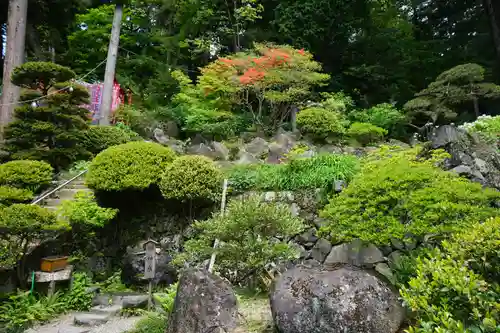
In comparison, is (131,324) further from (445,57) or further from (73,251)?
(445,57)

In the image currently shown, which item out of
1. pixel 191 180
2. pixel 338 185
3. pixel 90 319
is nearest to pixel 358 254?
pixel 338 185

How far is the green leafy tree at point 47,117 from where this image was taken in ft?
28.7

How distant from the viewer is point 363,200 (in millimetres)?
4645

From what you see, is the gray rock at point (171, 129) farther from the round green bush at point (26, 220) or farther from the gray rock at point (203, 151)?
the round green bush at point (26, 220)

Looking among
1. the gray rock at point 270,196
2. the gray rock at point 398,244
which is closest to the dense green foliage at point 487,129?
the gray rock at point 398,244

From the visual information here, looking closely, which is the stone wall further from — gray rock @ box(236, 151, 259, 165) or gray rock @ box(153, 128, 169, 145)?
gray rock @ box(153, 128, 169, 145)

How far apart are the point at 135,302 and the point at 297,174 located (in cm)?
390

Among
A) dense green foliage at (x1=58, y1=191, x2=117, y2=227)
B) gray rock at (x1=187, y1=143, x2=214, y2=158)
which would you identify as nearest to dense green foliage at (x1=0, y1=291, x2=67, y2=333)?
dense green foliage at (x1=58, y1=191, x2=117, y2=227)

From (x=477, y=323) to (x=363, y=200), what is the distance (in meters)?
2.60

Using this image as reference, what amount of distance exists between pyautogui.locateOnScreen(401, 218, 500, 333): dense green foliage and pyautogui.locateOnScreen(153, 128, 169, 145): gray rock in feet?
33.3

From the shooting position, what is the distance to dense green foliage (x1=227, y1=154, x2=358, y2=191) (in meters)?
7.16

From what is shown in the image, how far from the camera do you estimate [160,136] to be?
12180 millimetres

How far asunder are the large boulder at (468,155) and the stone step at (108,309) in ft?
20.7

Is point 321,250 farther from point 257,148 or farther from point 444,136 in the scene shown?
point 257,148
